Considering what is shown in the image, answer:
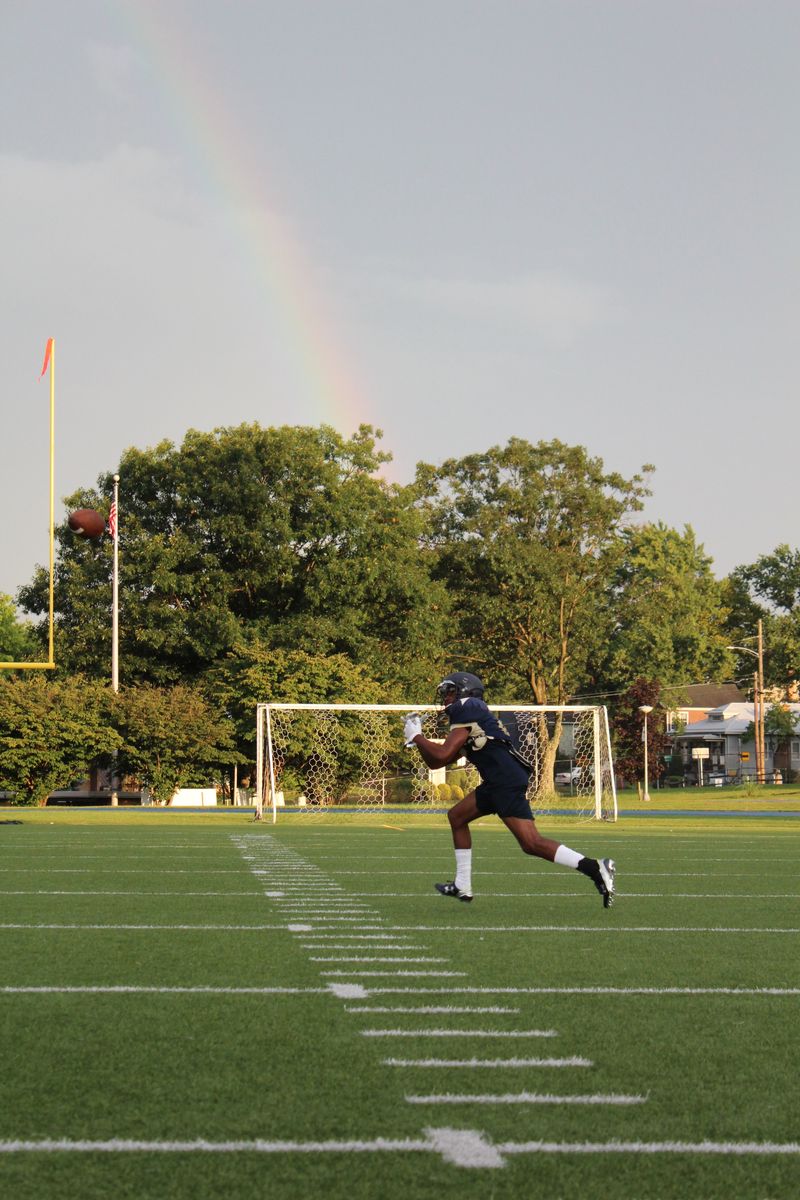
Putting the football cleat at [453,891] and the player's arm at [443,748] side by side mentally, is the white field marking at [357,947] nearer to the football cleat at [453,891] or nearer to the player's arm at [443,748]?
the player's arm at [443,748]

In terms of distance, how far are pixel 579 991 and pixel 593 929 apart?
9.18ft

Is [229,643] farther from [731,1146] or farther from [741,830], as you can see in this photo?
[731,1146]

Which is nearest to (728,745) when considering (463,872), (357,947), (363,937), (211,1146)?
(463,872)

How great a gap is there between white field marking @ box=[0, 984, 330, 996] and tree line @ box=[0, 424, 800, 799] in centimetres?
3808

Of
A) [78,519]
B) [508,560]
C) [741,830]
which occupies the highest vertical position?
[508,560]

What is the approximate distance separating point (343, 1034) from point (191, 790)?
41876 millimetres

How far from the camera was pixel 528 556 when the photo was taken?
6097cm

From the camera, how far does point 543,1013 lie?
657 centimetres

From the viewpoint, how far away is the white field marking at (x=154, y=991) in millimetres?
6992

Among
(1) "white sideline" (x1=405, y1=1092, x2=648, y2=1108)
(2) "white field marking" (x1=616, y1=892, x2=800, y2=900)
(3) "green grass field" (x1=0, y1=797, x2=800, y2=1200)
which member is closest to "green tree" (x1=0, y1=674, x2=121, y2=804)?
(3) "green grass field" (x1=0, y1=797, x2=800, y2=1200)

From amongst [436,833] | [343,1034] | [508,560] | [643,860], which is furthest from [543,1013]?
[508,560]

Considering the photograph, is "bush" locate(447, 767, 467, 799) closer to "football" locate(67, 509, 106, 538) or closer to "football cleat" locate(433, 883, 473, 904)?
"football" locate(67, 509, 106, 538)

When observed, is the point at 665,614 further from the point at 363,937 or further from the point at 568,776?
the point at 363,937

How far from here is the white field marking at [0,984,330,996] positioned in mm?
6992
